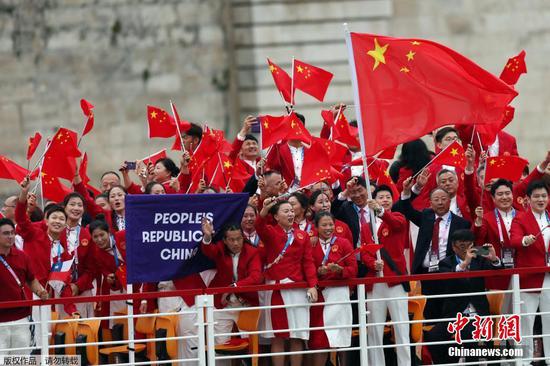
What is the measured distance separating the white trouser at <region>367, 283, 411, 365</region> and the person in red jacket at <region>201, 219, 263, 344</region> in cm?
116

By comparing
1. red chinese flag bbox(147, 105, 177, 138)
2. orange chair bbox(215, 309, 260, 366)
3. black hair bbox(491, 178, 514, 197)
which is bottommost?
orange chair bbox(215, 309, 260, 366)

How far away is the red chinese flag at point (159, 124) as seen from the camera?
20.5 metres

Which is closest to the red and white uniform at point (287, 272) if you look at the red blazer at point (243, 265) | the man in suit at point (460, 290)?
the red blazer at point (243, 265)

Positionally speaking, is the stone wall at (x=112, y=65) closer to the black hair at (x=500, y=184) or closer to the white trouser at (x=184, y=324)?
the black hair at (x=500, y=184)

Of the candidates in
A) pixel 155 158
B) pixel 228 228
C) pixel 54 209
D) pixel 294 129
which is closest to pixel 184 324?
pixel 228 228

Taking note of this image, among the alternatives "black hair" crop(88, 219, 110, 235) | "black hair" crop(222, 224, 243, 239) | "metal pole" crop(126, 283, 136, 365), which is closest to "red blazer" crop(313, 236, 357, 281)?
"black hair" crop(222, 224, 243, 239)

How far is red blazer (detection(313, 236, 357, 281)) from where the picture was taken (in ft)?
59.2

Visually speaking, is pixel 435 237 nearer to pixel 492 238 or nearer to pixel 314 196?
pixel 492 238

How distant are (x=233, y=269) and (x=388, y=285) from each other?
1514mm

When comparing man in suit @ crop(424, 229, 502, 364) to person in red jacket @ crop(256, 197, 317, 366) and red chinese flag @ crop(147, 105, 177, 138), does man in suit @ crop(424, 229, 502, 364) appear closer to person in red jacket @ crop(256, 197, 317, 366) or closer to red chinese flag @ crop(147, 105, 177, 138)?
person in red jacket @ crop(256, 197, 317, 366)

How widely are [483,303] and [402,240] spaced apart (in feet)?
3.44

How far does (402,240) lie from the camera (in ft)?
61.8

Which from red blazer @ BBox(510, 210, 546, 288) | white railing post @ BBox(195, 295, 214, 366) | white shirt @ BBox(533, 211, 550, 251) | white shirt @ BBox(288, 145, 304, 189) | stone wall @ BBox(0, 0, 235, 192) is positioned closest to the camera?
white railing post @ BBox(195, 295, 214, 366)

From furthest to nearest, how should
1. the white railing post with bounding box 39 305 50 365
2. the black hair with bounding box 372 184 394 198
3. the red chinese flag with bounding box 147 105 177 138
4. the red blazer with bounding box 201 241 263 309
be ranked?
the red chinese flag with bounding box 147 105 177 138, the black hair with bounding box 372 184 394 198, the red blazer with bounding box 201 241 263 309, the white railing post with bounding box 39 305 50 365
